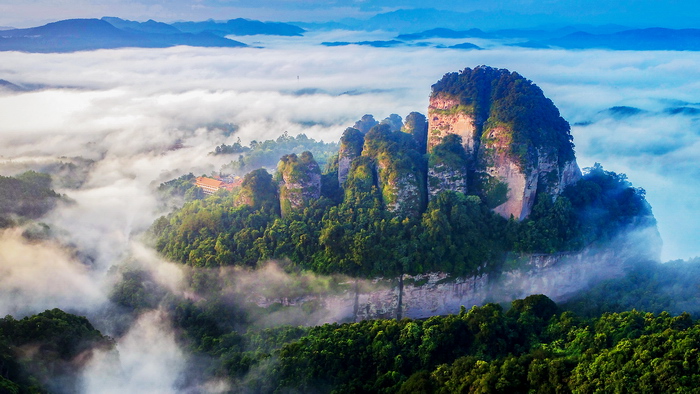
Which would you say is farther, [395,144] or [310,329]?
[395,144]

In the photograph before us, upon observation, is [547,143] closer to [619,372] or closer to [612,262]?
[612,262]

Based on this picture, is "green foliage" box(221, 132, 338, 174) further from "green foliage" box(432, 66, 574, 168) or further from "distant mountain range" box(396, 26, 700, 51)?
"distant mountain range" box(396, 26, 700, 51)

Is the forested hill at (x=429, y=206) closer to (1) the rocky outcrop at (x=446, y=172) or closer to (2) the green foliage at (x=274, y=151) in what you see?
(1) the rocky outcrop at (x=446, y=172)

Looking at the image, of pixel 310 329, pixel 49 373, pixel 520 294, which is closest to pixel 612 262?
pixel 520 294

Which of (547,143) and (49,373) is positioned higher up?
(547,143)

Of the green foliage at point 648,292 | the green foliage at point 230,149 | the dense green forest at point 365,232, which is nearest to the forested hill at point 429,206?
the dense green forest at point 365,232

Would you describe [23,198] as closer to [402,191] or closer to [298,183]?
[298,183]

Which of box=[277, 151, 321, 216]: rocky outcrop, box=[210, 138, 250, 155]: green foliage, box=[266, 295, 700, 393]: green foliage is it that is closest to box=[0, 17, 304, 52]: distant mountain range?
box=[210, 138, 250, 155]: green foliage
